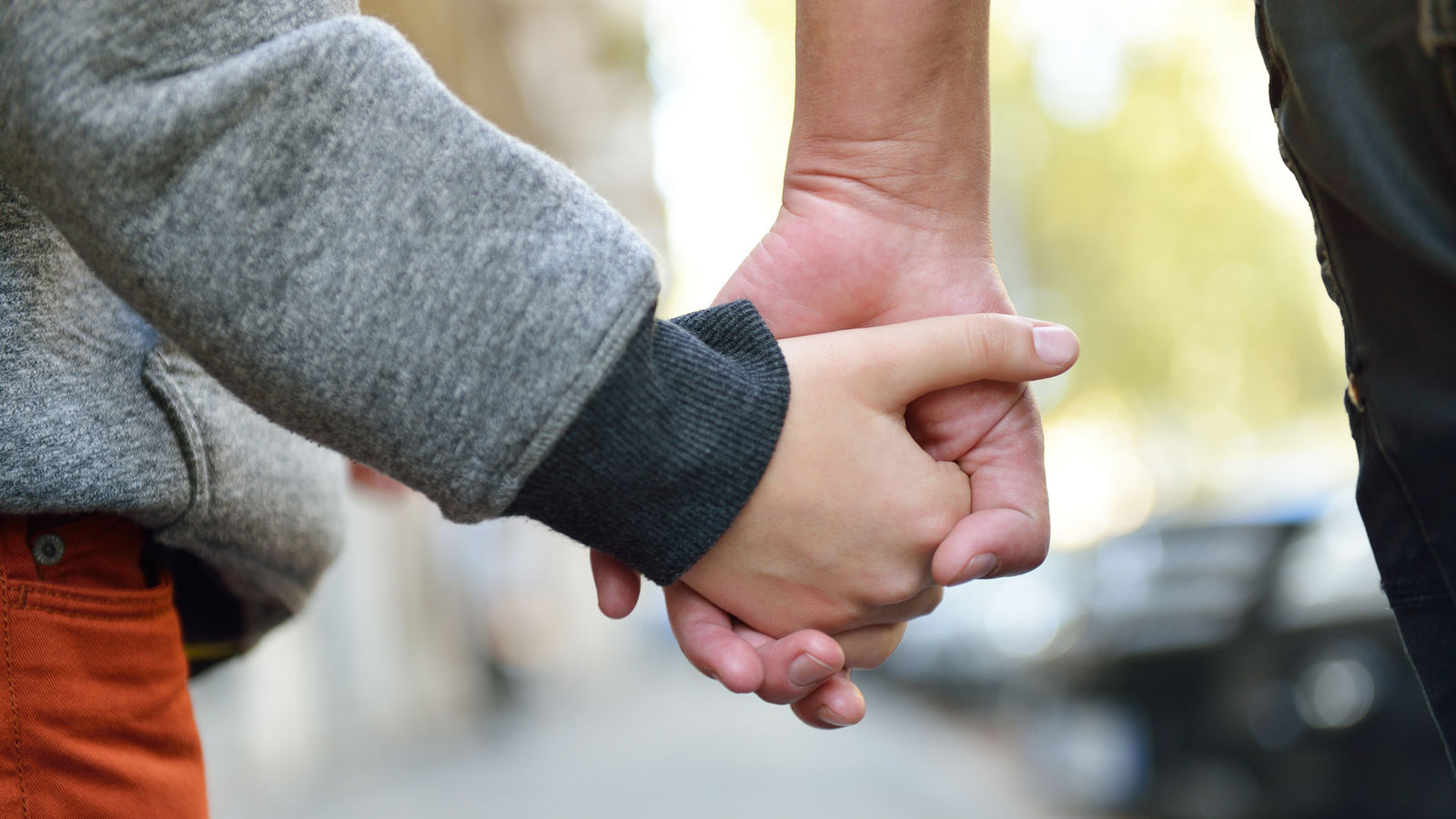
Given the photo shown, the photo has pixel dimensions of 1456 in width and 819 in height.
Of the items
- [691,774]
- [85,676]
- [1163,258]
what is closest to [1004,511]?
[85,676]

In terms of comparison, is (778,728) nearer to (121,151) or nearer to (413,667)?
(413,667)

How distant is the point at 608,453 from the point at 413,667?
431 inches

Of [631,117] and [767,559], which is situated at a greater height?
[767,559]

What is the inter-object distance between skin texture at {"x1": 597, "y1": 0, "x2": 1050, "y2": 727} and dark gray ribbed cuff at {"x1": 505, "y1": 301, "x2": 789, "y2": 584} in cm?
23

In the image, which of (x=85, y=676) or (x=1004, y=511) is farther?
(x=1004, y=511)

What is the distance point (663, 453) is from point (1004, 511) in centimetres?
47

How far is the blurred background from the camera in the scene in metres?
4.60

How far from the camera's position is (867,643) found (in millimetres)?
1354

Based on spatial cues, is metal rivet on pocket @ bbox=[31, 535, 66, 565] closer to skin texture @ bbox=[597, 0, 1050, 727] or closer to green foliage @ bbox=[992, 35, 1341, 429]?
skin texture @ bbox=[597, 0, 1050, 727]

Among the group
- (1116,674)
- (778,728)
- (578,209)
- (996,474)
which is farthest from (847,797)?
(578,209)

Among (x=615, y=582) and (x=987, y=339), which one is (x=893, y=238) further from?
(x=615, y=582)

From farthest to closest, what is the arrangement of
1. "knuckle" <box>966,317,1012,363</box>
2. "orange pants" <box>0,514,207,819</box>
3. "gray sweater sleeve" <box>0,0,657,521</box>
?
"knuckle" <box>966,317,1012,363</box>, "orange pants" <box>0,514,207,819</box>, "gray sweater sleeve" <box>0,0,657,521</box>

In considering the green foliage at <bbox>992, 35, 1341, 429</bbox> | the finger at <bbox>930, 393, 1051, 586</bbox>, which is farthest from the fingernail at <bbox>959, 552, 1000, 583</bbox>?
the green foliage at <bbox>992, 35, 1341, 429</bbox>

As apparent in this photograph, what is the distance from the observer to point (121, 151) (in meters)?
0.85
